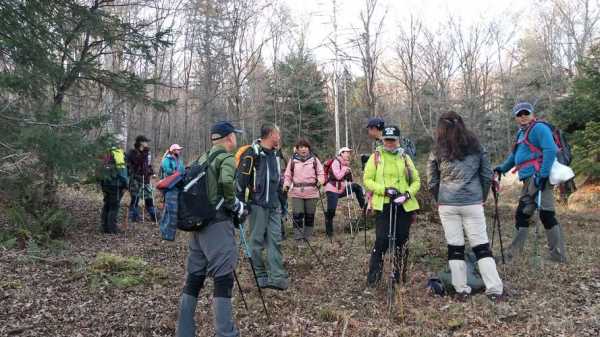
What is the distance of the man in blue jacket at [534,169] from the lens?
5766mm

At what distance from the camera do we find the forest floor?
4.39 metres

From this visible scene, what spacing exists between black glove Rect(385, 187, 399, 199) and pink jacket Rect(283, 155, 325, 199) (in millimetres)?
3333

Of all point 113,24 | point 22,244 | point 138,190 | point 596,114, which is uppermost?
point 113,24

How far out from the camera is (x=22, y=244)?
759cm

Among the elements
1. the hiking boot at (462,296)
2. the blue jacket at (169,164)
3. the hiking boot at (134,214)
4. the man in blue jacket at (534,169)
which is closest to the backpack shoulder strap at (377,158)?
the hiking boot at (462,296)

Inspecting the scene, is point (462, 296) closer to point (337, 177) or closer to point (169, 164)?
point (337, 177)

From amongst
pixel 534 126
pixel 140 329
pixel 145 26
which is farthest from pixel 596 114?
pixel 140 329

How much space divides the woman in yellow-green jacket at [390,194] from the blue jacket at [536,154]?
5.88 feet

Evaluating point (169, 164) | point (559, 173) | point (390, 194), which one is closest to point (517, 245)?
point (559, 173)

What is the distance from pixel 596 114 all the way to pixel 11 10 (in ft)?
48.5

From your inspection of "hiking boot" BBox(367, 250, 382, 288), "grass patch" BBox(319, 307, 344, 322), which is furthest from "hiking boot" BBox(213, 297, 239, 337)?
"hiking boot" BBox(367, 250, 382, 288)

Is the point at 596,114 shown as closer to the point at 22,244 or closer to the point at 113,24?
the point at 113,24

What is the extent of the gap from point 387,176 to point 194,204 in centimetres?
265

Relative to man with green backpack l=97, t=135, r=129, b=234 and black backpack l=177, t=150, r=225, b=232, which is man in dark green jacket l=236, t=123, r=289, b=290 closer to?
black backpack l=177, t=150, r=225, b=232
